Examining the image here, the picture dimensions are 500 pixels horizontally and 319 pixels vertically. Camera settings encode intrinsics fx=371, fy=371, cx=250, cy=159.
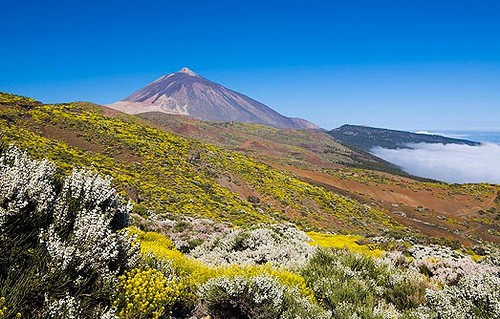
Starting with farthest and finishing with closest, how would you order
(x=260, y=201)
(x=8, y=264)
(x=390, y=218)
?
(x=390, y=218), (x=260, y=201), (x=8, y=264)

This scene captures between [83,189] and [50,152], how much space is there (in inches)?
1043

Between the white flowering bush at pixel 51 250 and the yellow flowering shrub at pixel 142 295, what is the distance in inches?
6.6

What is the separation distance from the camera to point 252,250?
11609 millimetres

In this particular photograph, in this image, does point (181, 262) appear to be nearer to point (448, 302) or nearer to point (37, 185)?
point (37, 185)

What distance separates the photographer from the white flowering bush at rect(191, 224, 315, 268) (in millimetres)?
10086

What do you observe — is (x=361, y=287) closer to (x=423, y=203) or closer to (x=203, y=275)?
(x=203, y=275)

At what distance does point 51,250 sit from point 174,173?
33.7 meters

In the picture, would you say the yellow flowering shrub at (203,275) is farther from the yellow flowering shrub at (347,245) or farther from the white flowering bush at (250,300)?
the yellow flowering shrub at (347,245)

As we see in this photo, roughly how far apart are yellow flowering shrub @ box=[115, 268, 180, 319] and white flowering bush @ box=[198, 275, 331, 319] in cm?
73

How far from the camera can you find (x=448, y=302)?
5715 mm

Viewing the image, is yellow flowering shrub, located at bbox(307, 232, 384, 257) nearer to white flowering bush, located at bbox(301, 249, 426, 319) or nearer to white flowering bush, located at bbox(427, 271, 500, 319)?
white flowering bush, located at bbox(301, 249, 426, 319)

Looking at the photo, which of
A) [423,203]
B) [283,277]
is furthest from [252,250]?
[423,203]

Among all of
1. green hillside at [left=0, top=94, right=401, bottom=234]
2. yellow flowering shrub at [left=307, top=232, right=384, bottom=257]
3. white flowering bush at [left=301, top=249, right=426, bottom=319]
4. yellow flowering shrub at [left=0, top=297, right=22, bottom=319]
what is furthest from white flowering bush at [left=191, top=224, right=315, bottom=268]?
green hillside at [left=0, top=94, right=401, bottom=234]

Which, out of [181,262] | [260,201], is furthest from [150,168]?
[181,262]
